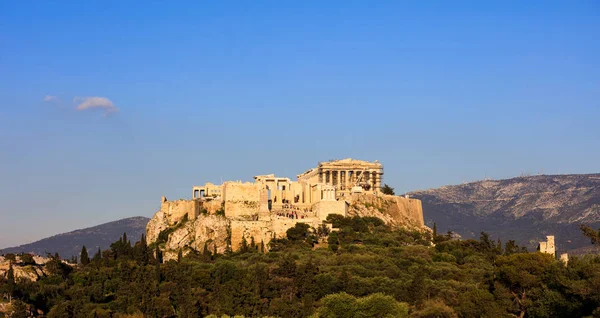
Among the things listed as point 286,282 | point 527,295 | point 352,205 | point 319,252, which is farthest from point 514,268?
point 352,205

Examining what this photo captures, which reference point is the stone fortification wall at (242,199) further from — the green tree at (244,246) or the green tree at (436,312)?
the green tree at (436,312)

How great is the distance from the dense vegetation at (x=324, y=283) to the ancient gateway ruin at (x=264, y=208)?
5.58 feet

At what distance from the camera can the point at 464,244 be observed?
10981cm

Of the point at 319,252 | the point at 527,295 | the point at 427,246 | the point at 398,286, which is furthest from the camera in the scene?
the point at 427,246

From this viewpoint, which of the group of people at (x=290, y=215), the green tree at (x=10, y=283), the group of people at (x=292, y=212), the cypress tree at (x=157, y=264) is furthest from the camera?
the group of people at (x=292, y=212)

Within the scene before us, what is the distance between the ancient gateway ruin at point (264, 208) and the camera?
346 feet

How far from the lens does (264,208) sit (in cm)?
10712

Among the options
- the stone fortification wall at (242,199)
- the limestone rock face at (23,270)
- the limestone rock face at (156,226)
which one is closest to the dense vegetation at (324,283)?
the limestone rock face at (23,270)

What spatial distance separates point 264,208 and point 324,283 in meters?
20.5

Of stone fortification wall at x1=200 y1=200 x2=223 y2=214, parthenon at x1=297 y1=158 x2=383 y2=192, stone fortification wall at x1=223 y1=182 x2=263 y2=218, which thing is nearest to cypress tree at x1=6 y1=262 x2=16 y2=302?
stone fortification wall at x1=223 y1=182 x2=263 y2=218

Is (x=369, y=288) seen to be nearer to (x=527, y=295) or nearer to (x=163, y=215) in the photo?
(x=527, y=295)

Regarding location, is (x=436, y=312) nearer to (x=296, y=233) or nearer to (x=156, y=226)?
(x=296, y=233)

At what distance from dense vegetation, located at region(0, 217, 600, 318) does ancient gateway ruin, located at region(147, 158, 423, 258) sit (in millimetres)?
1700

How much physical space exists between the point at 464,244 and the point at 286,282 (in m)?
28.7
